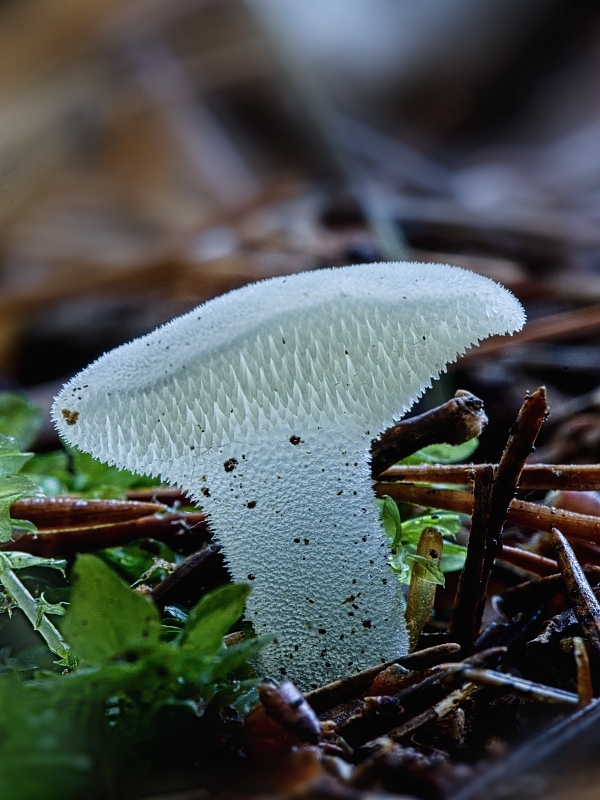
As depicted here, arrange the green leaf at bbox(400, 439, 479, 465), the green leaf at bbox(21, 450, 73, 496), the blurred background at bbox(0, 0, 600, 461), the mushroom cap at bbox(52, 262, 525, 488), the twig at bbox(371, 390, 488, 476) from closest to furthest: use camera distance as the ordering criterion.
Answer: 1. the mushroom cap at bbox(52, 262, 525, 488)
2. the twig at bbox(371, 390, 488, 476)
3. the green leaf at bbox(400, 439, 479, 465)
4. the green leaf at bbox(21, 450, 73, 496)
5. the blurred background at bbox(0, 0, 600, 461)

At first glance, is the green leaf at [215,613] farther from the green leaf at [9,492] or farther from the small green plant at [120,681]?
the green leaf at [9,492]

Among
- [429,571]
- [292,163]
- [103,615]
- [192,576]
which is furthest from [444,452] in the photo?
[292,163]

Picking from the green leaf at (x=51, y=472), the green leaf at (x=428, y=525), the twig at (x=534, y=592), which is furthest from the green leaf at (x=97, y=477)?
the twig at (x=534, y=592)

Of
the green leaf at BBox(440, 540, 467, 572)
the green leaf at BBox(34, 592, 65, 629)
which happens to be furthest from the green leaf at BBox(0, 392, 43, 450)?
the green leaf at BBox(440, 540, 467, 572)

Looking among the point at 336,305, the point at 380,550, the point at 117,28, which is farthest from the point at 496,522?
the point at 117,28

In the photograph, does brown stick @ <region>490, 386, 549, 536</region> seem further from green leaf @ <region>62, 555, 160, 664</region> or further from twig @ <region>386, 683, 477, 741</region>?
green leaf @ <region>62, 555, 160, 664</region>

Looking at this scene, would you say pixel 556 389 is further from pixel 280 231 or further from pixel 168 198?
pixel 168 198

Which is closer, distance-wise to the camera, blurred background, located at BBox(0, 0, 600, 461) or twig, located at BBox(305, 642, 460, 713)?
twig, located at BBox(305, 642, 460, 713)
